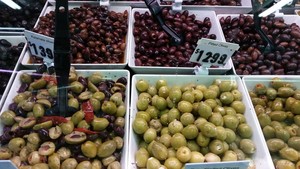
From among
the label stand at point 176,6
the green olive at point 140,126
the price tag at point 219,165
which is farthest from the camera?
the label stand at point 176,6

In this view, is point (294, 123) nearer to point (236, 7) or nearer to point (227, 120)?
point (227, 120)

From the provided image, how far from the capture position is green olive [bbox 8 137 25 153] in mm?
1473

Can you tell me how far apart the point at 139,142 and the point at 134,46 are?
831mm

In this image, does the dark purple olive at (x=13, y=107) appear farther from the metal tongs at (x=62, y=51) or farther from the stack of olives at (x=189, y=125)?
the stack of olives at (x=189, y=125)

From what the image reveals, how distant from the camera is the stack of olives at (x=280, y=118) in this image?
5.07ft

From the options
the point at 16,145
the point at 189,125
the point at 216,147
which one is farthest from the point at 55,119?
the point at 216,147

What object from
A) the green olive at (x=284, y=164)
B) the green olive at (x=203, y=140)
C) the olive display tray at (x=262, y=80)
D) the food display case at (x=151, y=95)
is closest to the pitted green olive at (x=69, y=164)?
the food display case at (x=151, y=95)

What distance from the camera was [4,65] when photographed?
78.7 inches

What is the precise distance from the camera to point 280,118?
1724 mm

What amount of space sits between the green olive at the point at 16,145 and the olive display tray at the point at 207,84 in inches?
19.6

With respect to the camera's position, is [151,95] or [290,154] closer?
[290,154]

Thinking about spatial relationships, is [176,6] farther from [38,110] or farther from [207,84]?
[38,110]

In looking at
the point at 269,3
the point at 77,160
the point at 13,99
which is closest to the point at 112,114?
the point at 77,160

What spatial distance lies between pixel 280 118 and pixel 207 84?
1.48 feet
